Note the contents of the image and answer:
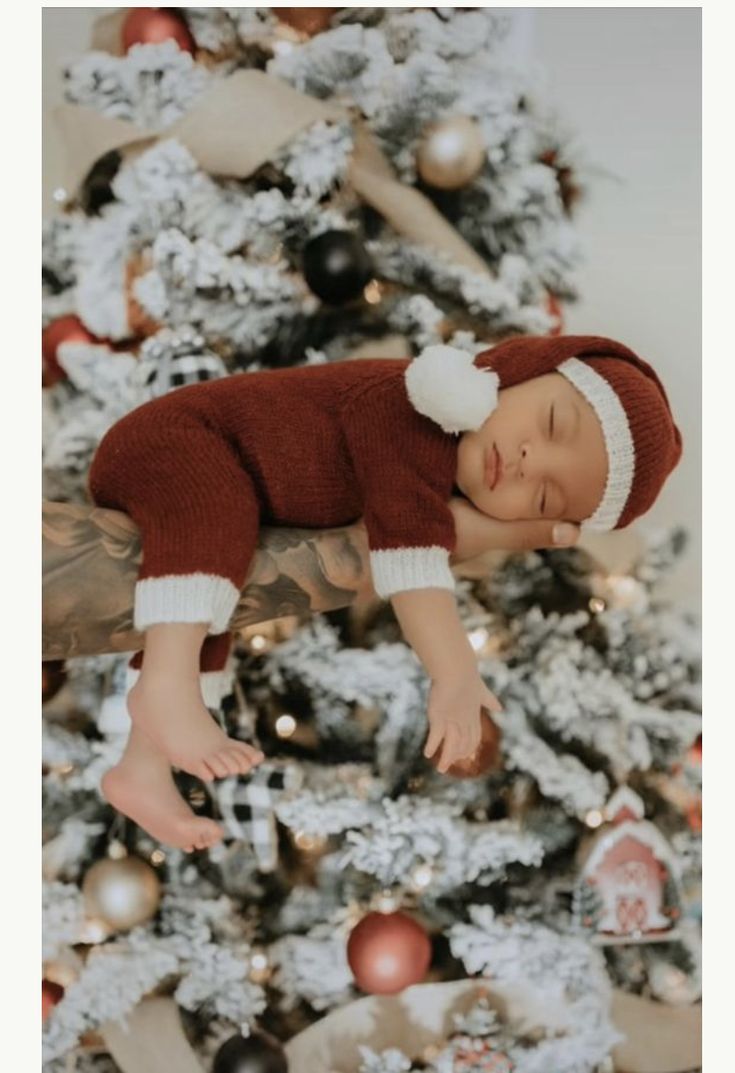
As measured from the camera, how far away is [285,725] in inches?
57.1

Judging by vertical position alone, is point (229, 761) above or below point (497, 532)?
below

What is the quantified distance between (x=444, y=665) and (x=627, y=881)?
0.68m

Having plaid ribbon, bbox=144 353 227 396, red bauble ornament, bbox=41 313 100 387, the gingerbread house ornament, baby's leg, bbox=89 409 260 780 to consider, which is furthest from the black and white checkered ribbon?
the gingerbread house ornament

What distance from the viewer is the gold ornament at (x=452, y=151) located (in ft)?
4.62

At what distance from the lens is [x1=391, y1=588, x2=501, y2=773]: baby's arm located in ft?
3.41

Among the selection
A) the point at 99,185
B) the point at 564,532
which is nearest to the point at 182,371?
the point at 99,185

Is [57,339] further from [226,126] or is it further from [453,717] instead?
[453,717]

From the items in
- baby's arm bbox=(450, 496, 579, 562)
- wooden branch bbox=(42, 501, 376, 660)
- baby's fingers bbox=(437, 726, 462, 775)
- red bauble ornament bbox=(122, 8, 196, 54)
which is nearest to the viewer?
wooden branch bbox=(42, 501, 376, 660)

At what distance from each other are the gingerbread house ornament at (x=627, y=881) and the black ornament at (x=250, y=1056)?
514 mm

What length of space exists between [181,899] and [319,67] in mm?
1303

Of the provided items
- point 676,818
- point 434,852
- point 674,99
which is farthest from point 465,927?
point 674,99

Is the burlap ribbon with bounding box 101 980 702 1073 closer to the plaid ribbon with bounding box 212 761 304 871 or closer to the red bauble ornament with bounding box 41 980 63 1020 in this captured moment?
the red bauble ornament with bounding box 41 980 63 1020

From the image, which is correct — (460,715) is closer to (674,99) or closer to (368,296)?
(368,296)

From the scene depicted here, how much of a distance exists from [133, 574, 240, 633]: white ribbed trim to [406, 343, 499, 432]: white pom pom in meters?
0.32
